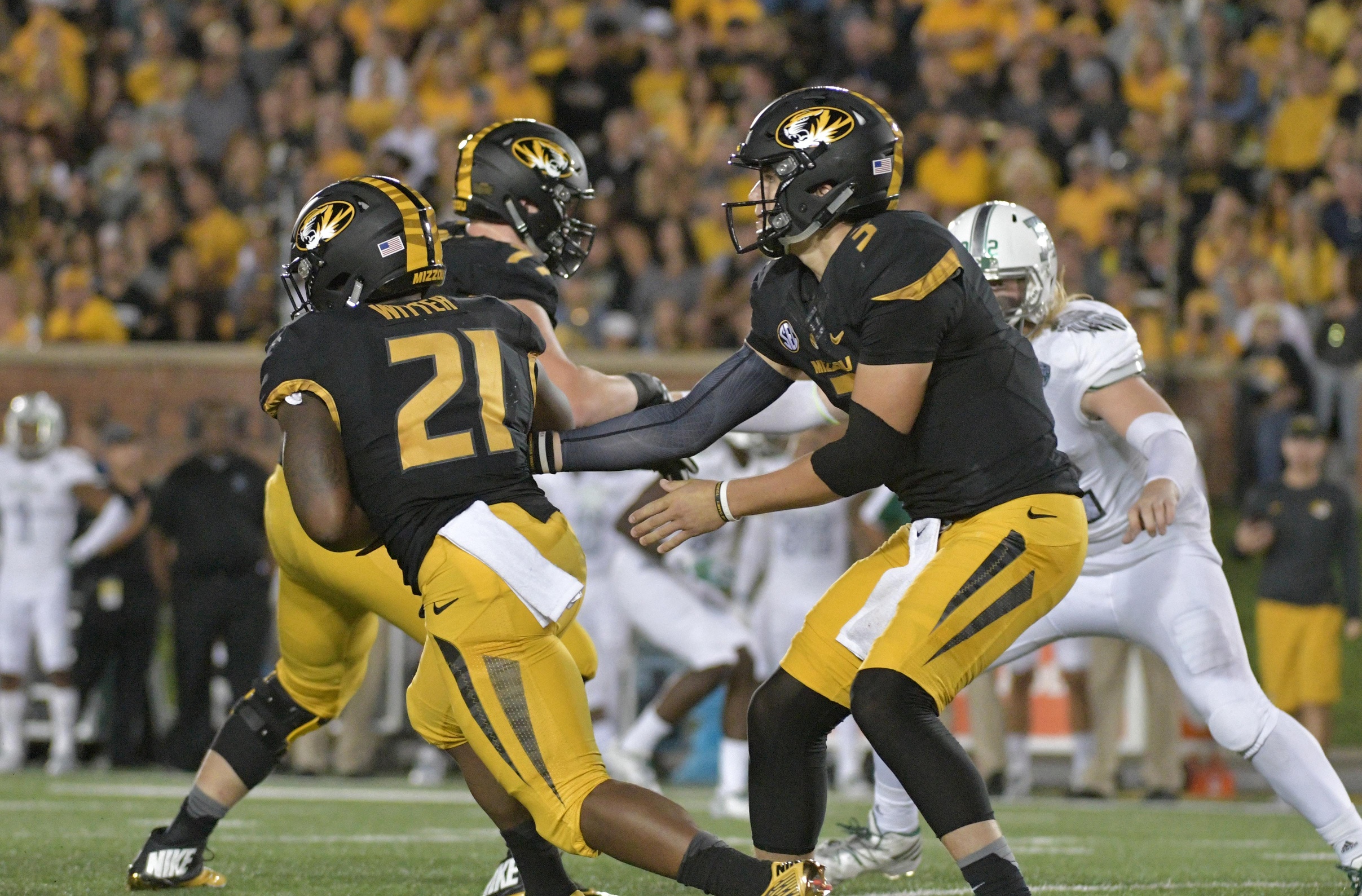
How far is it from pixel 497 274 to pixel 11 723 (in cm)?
669

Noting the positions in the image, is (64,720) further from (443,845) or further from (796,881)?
(796,881)

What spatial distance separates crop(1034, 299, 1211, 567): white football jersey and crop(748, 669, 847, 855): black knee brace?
1.12m

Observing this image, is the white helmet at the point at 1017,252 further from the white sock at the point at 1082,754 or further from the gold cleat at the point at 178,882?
the white sock at the point at 1082,754

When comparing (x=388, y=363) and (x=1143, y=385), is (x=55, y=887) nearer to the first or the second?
(x=388, y=363)

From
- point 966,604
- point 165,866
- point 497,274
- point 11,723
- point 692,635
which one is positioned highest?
point 497,274

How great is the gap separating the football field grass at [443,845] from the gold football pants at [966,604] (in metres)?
1.06

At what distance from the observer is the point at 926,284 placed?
3523mm

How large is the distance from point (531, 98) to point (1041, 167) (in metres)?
3.79

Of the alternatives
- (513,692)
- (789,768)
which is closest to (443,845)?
(789,768)

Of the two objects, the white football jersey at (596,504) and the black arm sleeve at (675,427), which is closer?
the black arm sleeve at (675,427)

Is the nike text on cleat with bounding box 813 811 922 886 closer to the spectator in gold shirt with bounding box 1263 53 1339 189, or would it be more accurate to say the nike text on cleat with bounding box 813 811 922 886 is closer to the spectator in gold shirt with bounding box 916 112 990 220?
the spectator in gold shirt with bounding box 916 112 990 220

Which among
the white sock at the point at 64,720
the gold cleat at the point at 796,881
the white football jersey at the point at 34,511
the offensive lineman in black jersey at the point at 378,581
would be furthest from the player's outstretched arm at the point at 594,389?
the white football jersey at the point at 34,511

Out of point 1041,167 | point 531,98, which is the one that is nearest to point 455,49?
point 531,98

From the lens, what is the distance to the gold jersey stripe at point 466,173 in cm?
479
